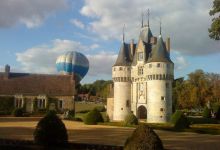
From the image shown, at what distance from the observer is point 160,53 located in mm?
49250

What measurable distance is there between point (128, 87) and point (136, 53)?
5.66 metres

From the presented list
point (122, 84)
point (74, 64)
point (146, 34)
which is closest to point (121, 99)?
point (122, 84)

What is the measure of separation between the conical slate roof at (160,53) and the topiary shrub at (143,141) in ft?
119

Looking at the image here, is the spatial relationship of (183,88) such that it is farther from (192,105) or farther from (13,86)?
(13,86)

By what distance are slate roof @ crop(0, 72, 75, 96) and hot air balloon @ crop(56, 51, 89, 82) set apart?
1318 centimetres

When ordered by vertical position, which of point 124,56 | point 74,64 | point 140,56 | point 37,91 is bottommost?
point 37,91

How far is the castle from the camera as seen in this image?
4856cm

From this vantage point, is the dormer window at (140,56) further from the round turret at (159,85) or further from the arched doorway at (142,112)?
the arched doorway at (142,112)

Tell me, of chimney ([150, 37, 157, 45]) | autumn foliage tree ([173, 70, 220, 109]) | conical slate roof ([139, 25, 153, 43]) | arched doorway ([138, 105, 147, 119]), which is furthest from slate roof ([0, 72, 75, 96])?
autumn foliage tree ([173, 70, 220, 109])

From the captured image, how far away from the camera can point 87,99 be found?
10469cm

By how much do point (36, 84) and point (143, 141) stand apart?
4420 centimetres

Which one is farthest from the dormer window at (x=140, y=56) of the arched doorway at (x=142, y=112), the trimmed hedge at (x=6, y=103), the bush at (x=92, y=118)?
the trimmed hedge at (x=6, y=103)

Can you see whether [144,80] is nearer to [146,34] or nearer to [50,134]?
[146,34]

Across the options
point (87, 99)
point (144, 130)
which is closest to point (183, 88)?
point (87, 99)
